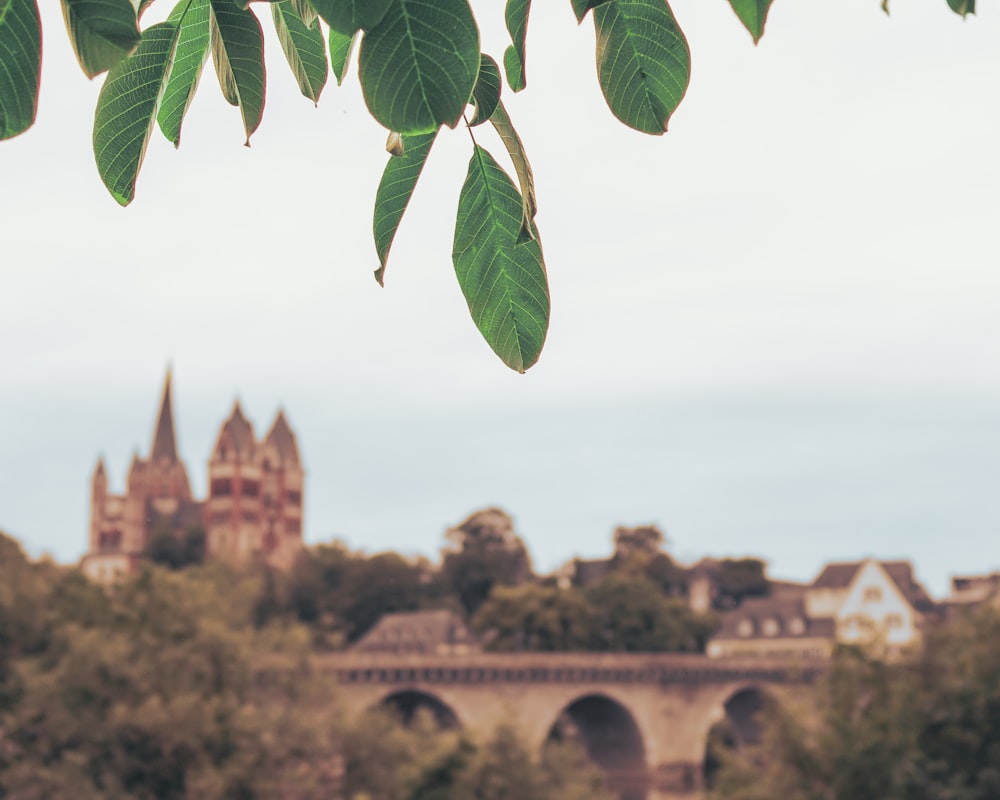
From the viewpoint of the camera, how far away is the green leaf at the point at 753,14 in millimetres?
1059

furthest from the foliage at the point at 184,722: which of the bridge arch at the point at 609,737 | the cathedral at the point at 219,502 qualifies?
the cathedral at the point at 219,502

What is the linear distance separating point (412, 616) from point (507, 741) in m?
45.4

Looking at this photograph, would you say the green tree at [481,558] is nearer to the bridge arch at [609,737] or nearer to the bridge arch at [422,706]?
the bridge arch at [609,737]

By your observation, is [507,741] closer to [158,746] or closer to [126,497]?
[158,746]

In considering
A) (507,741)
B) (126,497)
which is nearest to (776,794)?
(507,741)

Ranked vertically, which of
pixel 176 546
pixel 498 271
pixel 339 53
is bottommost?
pixel 498 271

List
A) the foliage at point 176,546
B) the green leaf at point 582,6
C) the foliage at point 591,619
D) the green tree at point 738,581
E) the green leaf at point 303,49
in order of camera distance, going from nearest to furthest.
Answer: the green leaf at point 582,6, the green leaf at point 303,49, the foliage at point 591,619, the green tree at point 738,581, the foliage at point 176,546

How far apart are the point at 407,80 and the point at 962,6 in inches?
24.7

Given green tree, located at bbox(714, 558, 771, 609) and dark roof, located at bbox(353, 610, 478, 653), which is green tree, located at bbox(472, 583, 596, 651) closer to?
dark roof, located at bbox(353, 610, 478, 653)

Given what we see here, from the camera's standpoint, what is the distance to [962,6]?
1390 mm

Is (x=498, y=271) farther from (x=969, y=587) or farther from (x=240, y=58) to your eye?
(x=969, y=587)

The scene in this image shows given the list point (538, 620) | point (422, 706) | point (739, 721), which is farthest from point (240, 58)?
point (538, 620)

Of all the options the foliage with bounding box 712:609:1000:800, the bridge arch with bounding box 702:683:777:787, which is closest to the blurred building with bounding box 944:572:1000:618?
the bridge arch with bounding box 702:683:777:787

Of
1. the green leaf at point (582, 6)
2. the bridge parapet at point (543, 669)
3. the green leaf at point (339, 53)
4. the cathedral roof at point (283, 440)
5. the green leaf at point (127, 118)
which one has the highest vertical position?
the cathedral roof at point (283, 440)
